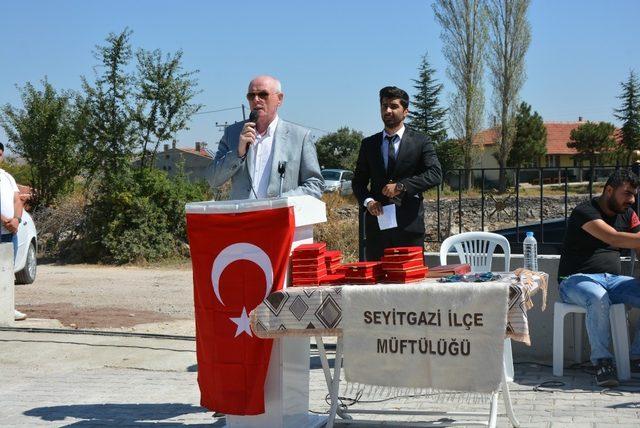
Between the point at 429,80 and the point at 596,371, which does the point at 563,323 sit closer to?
the point at 596,371

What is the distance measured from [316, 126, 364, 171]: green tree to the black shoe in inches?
2370

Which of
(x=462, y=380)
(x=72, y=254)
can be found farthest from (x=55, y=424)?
(x=72, y=254)

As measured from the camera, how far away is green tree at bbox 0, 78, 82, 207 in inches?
789

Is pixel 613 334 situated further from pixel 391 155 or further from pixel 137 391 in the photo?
pixel 137 391

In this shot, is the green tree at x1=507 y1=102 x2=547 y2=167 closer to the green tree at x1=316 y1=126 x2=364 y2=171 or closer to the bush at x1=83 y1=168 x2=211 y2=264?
the green tree at x1=316 y1=126 x2=364 y2=171

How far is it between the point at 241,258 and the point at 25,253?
9547 mm

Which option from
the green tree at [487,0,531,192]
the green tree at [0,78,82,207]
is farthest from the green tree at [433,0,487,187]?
the green tree at [0,78,82,207]

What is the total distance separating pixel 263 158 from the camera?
5.57 meters

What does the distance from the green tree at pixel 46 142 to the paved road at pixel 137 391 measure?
40.1ft

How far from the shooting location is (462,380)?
14.2 ft

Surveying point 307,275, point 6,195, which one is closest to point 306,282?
point 307,275

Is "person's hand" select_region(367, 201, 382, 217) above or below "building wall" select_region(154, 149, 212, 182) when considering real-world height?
below

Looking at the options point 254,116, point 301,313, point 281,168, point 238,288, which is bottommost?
point 301,313

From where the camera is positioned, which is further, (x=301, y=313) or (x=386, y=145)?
(x=386, y=145)
